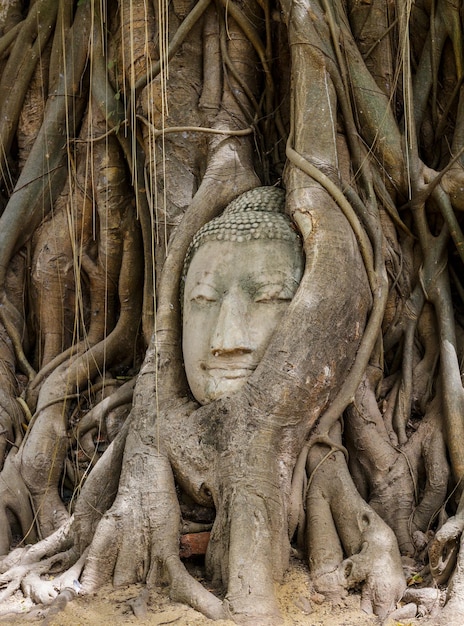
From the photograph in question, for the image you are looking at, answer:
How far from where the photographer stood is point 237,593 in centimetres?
300

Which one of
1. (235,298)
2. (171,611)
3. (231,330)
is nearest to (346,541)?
(171,611)

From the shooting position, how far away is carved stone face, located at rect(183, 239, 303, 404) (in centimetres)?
357

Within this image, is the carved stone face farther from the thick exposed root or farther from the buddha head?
the thick exposed root

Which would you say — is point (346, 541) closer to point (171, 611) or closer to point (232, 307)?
point (171, 611)

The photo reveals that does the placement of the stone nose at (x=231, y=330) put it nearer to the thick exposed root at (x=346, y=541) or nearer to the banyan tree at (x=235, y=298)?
the banyan tree at (x=235, y=298)

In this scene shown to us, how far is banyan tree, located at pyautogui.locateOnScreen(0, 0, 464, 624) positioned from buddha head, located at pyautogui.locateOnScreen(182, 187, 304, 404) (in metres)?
0.01

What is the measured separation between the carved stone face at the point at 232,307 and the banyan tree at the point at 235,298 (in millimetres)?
11

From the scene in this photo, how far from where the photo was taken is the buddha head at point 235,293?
11.7ft

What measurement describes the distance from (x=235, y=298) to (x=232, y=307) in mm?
54

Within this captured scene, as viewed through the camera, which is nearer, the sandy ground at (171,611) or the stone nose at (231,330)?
the sandy ground at (171,611)

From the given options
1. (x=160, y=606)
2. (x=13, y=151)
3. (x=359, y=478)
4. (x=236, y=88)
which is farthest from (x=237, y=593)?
(x=13, y=151)

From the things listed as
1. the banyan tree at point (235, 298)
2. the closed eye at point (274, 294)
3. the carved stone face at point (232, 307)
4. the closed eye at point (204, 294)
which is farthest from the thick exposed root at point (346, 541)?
the closed eye at point (204, 294)

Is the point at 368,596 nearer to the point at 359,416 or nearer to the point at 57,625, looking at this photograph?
the point at 359,416

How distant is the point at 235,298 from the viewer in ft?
12.0
